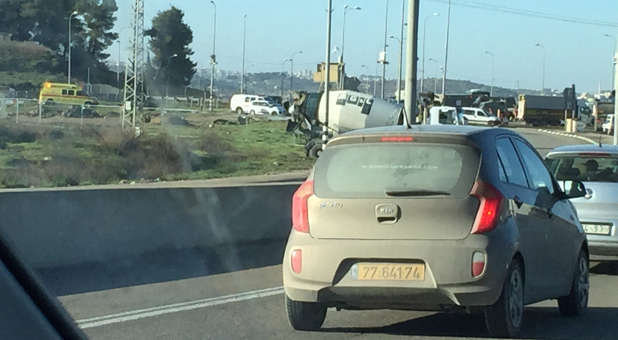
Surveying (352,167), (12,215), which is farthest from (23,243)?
(352,167)

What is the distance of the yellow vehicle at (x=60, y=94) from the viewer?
32.8 m

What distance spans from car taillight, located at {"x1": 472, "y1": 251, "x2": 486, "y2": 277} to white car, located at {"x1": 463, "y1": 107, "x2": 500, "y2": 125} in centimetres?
6717

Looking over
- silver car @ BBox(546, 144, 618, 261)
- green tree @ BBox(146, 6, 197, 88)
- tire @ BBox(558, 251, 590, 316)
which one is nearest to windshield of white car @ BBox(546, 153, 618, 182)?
silver car @ BBox(546, 144, 618, 261)

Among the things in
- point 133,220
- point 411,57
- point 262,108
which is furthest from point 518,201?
point 262,108

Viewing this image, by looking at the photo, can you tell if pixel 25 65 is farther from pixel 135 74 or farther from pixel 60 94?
pixel 135 74

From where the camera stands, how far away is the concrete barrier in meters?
10.3

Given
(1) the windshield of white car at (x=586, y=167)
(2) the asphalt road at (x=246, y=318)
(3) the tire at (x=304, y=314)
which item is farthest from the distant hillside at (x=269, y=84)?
(3) the tire at (x=304, y=314)

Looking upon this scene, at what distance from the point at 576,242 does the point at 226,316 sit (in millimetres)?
3290

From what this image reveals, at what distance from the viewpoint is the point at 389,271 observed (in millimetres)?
6645

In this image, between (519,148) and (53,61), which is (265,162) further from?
(519,148)

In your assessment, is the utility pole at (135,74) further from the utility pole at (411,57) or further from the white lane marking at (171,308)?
the white lane marking at (171,308)

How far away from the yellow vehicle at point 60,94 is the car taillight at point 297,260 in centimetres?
2665

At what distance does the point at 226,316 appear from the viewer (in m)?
7.96

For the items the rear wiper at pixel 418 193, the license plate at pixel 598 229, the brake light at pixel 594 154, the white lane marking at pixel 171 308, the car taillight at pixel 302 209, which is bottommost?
the white lane marking at pixel 171 308
